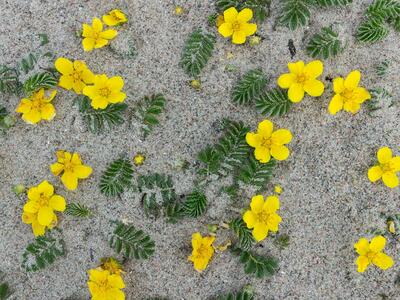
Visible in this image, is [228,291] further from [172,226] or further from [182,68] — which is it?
[182,68]

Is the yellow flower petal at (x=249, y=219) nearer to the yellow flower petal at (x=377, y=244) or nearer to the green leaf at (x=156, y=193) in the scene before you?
the green leaf at (x=156, y=193)

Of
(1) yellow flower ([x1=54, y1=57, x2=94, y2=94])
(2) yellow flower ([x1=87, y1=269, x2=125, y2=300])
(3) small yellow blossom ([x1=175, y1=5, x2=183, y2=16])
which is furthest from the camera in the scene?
(3) small yellow blossom ([x1=175, y1=5, x2=183, y2=16])

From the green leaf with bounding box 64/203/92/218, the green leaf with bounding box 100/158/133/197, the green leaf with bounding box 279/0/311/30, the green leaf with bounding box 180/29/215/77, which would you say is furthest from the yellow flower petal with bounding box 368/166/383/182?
the green leaf with bounding box 64/203/92/218

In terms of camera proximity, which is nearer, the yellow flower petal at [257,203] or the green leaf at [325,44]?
the yellow flower petal at [257,203]

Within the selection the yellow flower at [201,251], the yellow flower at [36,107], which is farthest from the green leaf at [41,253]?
the yellow flower at [201,251]

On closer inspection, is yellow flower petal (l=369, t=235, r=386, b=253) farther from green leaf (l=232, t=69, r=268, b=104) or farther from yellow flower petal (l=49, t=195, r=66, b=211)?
yellow flower petal (l=49, t=195, r=66, b=211)

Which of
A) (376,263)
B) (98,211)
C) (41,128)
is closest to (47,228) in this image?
(98,211)

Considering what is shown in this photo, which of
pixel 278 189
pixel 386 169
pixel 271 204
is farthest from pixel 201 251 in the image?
pixel 386 169
